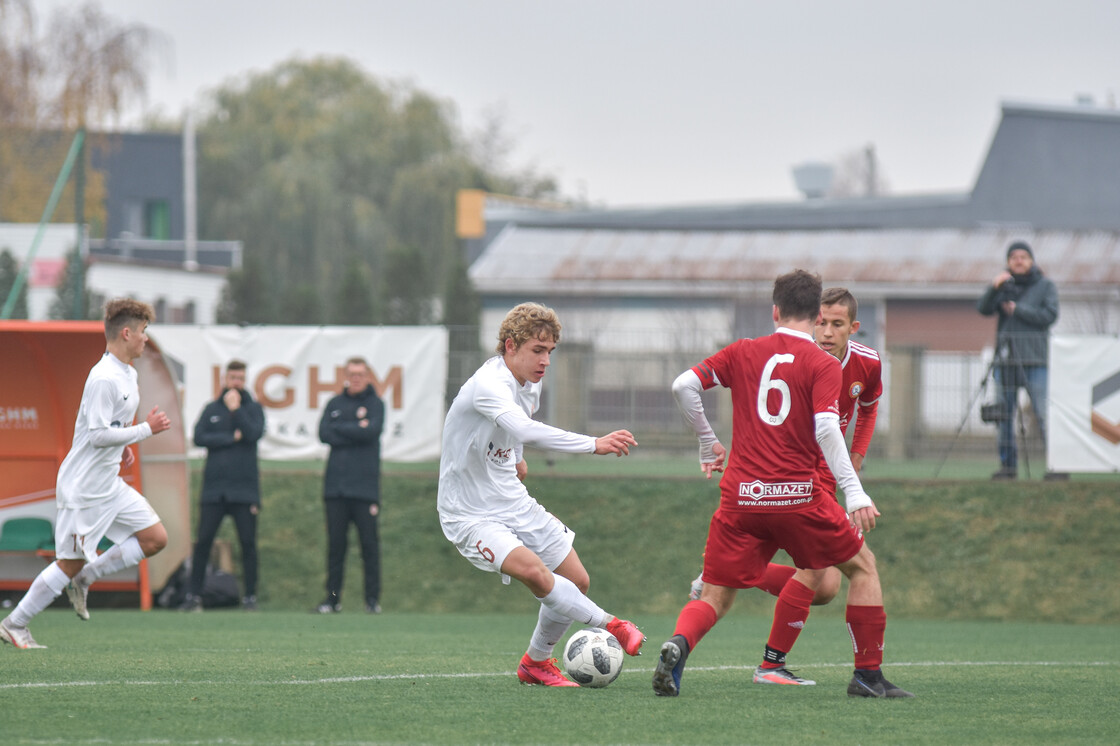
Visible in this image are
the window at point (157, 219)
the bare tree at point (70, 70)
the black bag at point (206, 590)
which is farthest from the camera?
the window at point (157, 219)

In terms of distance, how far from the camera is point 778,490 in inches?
238

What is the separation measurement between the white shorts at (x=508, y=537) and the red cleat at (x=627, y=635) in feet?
1.47

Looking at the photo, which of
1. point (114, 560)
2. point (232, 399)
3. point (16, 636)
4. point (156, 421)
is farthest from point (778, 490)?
point (232, 399)

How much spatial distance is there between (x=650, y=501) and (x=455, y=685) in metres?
8.75

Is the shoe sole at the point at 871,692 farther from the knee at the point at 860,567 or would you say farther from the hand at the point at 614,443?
the hand at the point at 614,443

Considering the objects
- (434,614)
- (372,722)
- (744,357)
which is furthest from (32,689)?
(434,614)

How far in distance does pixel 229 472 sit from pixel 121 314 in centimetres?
464

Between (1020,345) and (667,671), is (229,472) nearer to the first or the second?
(667,671)

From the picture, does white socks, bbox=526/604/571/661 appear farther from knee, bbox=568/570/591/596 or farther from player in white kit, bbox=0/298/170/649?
player in white kit, bbox=0/298/170/649

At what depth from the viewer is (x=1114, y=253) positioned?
33.0m

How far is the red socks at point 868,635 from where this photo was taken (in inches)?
243

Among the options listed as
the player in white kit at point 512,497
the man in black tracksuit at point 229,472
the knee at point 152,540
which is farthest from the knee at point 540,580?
the man in black tracksuit at point 229,472

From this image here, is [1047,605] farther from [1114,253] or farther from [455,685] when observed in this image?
[1114,253]

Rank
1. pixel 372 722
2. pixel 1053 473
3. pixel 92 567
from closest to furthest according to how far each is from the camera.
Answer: pixel 372 722, pixel 92 567, pixel 1053 473
